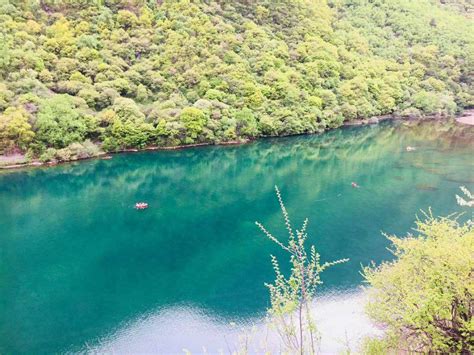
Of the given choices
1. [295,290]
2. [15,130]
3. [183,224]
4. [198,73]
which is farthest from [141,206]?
[198,73]

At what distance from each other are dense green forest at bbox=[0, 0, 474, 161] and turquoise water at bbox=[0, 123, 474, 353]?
15.7ft

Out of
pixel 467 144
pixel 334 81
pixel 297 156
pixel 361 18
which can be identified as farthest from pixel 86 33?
pixel 361 18

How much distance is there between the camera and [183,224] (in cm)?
3297

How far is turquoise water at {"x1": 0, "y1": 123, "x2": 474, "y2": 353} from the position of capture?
22.2 m

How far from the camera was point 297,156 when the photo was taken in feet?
177

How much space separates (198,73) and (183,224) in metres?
37.8

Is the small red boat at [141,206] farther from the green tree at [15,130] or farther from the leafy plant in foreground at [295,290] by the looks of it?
the leafy plant in foreground at [295,290]

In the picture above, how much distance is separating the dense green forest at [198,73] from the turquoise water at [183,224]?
4781 mm

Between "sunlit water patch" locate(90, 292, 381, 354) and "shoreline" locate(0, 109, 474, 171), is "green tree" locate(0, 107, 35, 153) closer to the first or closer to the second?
"shoreline" locate(0, 109, 474, 171)

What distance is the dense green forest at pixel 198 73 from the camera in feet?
167

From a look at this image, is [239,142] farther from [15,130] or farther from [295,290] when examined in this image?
[295,290]

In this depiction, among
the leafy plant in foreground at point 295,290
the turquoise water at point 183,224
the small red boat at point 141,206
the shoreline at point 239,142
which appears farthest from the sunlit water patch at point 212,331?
the shoreline at point 239,142

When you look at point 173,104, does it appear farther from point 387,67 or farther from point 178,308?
point 387,67

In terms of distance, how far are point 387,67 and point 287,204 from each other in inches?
2562
